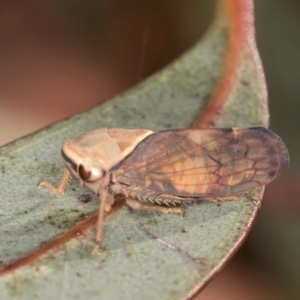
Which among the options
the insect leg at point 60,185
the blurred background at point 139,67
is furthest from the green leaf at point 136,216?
the blurred background at point 139,67

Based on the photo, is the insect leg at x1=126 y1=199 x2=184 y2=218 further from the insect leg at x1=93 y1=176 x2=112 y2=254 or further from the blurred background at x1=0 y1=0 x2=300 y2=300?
the blurred background at x1=0 y1=0 x2=300 y2=300

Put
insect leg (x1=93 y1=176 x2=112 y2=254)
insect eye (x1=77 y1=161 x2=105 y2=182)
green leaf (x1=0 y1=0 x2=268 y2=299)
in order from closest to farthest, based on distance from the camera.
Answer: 1. green leaf (x1=0 y1=0 x2=268 y2=299)
2. insect leg (x1=93 y1=176 x2=112 y2=254)
3. insect eye (x1=77 y1=161 x2=105 y2=182)

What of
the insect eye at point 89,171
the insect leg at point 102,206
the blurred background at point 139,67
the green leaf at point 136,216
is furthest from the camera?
the blurred background at point 139,67

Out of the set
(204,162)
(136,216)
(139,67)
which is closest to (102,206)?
(136,216)

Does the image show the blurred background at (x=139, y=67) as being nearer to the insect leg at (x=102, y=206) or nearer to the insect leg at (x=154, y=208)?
the insect leg at (x=154, y=208)

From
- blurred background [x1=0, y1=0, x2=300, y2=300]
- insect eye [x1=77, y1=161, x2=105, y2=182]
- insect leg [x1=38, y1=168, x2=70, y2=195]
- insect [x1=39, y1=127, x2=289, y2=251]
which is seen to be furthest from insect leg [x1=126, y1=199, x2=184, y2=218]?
blurred background [x1=0, y1=0, x2=300, y2=300]

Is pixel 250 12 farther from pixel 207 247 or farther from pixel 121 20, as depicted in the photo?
pixel 121 20

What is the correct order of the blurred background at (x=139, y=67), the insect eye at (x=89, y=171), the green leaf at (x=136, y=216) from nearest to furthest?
the green leaf at (x=136, y=216), the insect eye at (x=89, y=171), the blurred background at (x=139, y=67)
